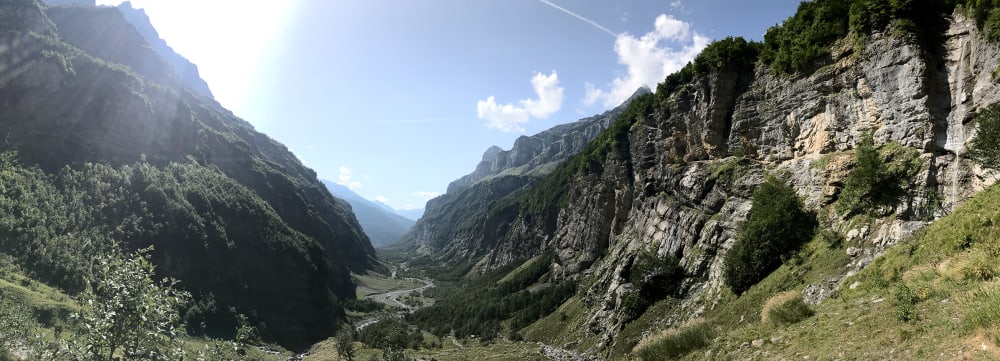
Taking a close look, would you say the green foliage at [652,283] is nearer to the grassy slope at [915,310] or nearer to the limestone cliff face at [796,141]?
the limestone cliff face at [796,141]

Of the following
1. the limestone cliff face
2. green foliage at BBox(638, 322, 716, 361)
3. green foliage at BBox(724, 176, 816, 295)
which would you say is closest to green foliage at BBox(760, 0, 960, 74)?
the limestone cliff face

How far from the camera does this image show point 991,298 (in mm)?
13938

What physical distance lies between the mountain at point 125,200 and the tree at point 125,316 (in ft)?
354

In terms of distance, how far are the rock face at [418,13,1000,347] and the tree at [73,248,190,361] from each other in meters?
34.9

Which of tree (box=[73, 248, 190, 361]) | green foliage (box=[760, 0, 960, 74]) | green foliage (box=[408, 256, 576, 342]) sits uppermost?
green foliage (box=[760, 0, 960, 74])

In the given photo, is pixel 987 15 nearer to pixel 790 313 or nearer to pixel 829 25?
pixel 829 25

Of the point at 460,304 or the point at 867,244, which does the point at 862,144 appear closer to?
the point at 867,244

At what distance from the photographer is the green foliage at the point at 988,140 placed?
27.3 m

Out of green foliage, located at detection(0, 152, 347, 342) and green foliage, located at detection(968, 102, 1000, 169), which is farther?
green foliage, located at detection(0, 152, 347, 342)

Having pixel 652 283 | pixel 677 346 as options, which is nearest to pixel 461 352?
pixel 652 283

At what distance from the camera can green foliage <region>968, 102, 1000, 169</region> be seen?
89.6 ft

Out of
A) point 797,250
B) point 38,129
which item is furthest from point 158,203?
point 797,250

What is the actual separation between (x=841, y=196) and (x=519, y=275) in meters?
109

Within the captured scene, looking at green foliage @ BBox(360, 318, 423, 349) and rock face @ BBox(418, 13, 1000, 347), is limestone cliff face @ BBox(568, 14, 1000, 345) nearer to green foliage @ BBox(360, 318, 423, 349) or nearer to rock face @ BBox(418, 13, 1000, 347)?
rock face @ BBox(418, 13, 1000, 347)
